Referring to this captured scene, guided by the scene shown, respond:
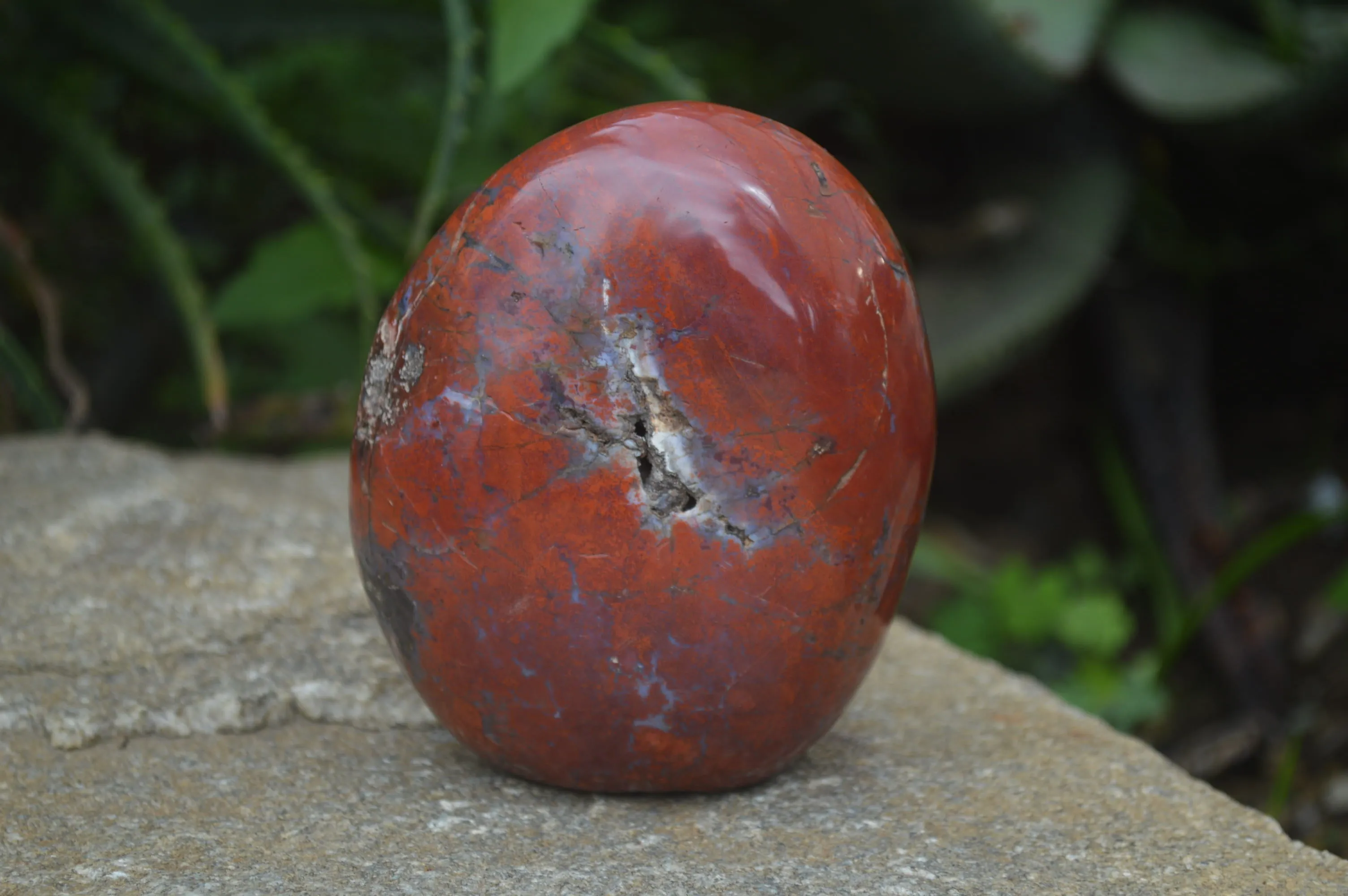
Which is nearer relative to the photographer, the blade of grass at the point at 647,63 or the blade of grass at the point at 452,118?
the blade of grass at the point at 452,118

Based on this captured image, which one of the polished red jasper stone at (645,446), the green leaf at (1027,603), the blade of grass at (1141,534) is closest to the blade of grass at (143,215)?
the polished red jasper stone at (645,446)

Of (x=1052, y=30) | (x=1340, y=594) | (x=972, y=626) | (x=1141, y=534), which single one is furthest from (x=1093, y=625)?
(x=1052, y=30)

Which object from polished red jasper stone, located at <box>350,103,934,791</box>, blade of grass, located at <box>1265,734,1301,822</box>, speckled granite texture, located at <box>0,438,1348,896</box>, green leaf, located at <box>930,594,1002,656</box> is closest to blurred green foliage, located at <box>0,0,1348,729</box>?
green leaf, located at <box>930,594,1002,656</box>

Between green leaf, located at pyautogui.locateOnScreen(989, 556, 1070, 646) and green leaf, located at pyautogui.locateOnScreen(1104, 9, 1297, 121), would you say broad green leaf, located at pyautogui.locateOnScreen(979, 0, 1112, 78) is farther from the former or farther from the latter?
green leaf, located at pyautogui.locateOnScreen(989, 556, 1070, 646)

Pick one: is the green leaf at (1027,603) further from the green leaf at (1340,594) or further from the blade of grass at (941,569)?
the green leaf at (1340,594)

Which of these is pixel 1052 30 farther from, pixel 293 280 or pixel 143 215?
pixel 143 215

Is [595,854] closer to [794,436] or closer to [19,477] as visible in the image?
[794,436]

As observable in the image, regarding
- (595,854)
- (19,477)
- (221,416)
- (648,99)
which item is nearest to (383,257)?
(221,416)
